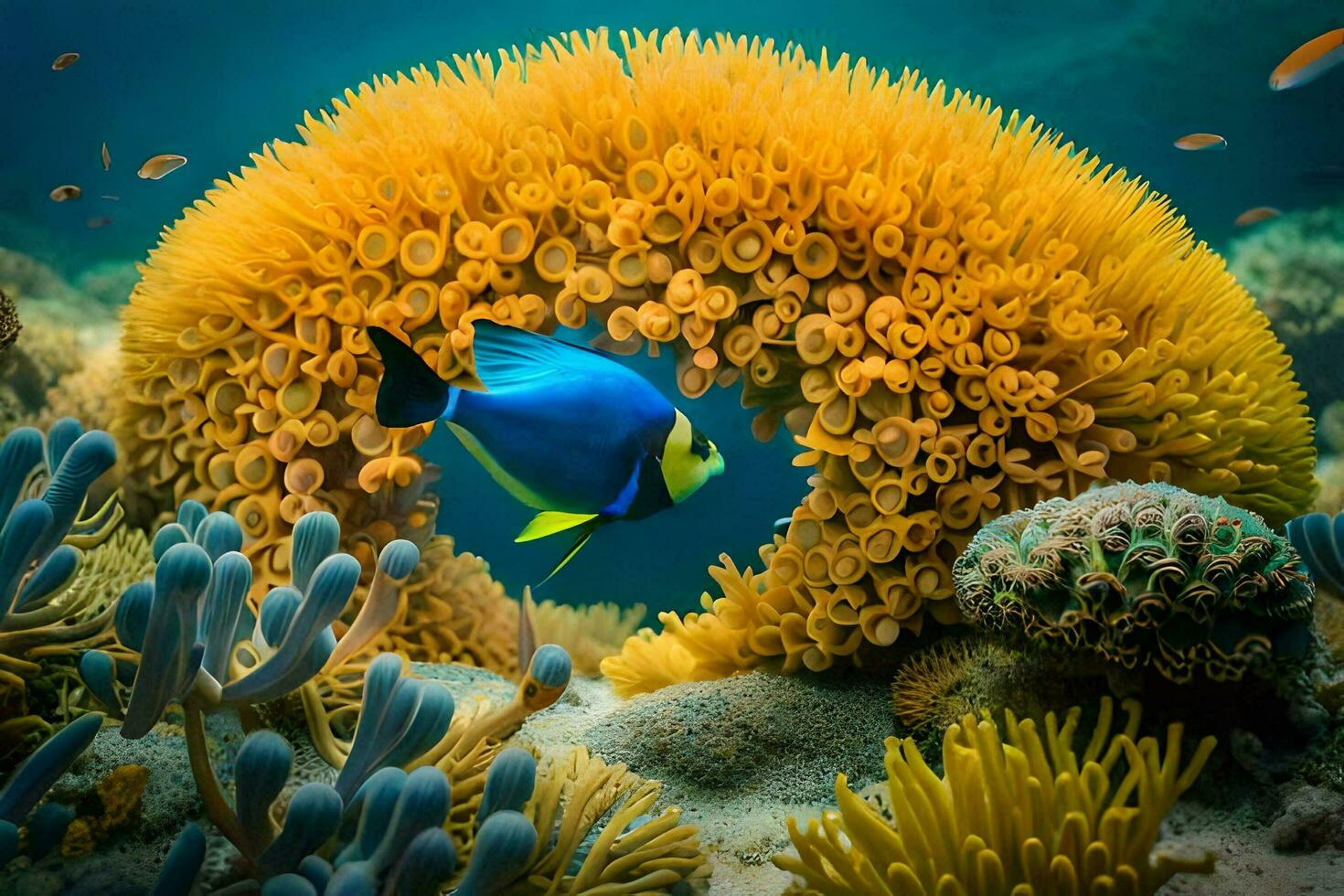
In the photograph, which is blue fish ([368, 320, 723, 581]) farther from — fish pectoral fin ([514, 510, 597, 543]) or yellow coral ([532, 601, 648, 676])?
yellow coral ([532, 601, 648, 676])

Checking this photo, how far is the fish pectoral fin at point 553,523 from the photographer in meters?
1.57

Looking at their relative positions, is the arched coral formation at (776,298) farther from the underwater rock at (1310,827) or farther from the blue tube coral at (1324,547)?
the underwater rock at (1310,827)

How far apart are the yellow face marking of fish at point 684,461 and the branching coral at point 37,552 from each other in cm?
86

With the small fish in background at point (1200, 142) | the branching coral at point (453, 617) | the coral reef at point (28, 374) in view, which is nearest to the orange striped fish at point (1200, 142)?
the small fish in background at point (1200, 142)

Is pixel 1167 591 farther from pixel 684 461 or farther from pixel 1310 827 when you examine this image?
pixel 684 461

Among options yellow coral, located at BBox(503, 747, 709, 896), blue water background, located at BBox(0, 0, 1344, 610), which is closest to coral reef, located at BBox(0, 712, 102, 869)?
yellow coral, located at BBox(503, 747, 709, 896)

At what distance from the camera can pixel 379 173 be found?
2.40 meters

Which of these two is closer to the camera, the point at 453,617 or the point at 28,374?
the point at 453,617

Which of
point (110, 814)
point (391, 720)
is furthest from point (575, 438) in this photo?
point (110, 814)

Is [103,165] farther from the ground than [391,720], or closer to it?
farther from the ground

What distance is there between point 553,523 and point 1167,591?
3.49 ft

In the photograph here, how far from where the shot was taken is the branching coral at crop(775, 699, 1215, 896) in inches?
48.2

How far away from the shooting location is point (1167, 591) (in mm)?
1509

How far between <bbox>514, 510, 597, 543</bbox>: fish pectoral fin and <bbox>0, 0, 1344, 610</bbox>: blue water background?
354cm
